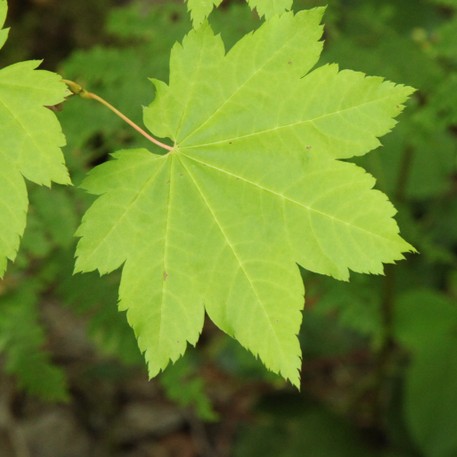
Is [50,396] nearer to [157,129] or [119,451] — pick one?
[119,451]

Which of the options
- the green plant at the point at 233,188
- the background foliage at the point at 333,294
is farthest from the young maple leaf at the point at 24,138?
the background foliage at the point at 333,294

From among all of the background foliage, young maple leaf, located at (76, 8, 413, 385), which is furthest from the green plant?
the background foliage

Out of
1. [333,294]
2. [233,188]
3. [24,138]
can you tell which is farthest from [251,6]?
[333,294]

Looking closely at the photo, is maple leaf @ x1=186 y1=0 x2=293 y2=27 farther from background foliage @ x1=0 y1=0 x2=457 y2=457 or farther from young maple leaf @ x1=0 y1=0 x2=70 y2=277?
background foliage @ x1=0 y1=0 x2=457 y2=457

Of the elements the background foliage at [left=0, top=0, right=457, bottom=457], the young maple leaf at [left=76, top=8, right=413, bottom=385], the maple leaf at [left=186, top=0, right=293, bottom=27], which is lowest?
the background foliage at [left=0, top=0, right=457, bottom=457]

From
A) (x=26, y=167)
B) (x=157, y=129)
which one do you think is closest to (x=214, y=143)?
(x=157, y=129)

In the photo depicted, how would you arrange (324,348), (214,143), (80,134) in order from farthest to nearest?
1. (324,348)
2. (80,134)
3. (214,143)

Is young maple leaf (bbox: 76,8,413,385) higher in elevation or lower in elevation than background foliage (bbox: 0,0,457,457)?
higher
